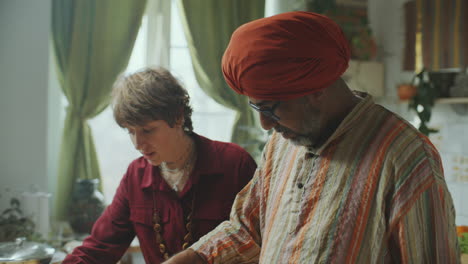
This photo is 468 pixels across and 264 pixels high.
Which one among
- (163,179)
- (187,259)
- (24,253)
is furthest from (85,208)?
(187,259)

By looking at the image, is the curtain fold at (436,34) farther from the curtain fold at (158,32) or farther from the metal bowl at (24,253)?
the metal bowl at (24,253)

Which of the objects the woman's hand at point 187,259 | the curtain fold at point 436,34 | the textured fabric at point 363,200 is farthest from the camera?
the curtain fold at point 436,34

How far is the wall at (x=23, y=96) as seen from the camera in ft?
11.7

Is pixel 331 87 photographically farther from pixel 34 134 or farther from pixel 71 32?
pixel 71 32

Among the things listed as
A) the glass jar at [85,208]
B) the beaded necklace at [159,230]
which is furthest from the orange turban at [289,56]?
the glass jar at [85,208]

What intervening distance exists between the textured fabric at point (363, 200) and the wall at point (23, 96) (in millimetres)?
2811

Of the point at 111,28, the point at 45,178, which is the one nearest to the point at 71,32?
the point at 111,28

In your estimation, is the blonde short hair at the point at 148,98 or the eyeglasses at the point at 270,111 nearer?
the eyeglasses at the point at 270,111

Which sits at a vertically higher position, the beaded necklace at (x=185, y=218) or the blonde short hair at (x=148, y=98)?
the blonde short hair at (x=148, y=98)

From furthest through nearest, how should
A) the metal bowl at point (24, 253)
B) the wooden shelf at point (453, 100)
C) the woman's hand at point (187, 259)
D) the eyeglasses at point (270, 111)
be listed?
the wooden shelf at point (453, 100), the metal bowl at point (24, 253), the woman's hand at point (187, 259), the eyeglasses at point (270, 111)

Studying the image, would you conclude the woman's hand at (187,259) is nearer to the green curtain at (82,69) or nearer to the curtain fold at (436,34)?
the green curtain at (82,69)

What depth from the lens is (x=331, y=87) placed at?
101 centimetres

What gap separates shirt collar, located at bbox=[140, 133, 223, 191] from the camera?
157cm

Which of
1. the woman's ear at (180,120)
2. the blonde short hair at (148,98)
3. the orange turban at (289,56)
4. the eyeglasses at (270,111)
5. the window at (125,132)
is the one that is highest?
the orange turban at (289,56)
